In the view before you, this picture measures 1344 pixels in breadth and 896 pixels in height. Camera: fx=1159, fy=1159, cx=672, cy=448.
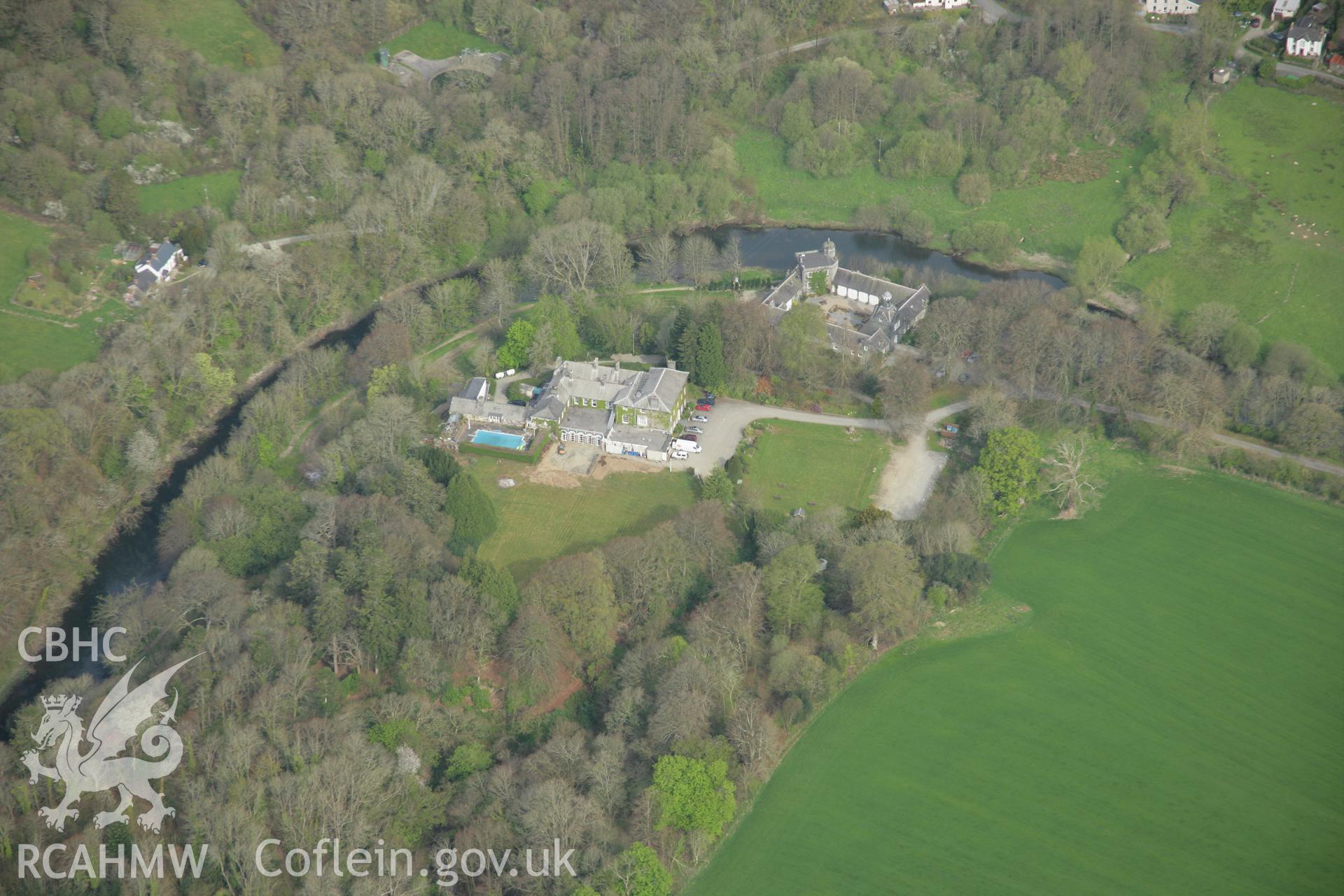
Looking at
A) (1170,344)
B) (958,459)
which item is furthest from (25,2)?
(1170,344)

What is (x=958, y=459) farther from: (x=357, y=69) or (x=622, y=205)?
(x=357, y=69)

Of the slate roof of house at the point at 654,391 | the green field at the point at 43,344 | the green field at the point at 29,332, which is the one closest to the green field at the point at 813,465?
the slate roof of house at the point at 654,391

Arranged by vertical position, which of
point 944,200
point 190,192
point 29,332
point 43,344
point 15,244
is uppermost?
point 944,200

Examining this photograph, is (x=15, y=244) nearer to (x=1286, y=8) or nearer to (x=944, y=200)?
(x=944, y=200)

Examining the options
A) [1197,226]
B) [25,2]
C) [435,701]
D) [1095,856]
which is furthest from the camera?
[25,2]

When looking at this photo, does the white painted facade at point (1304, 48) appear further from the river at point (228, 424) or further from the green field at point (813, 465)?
the green field at point (813, 465)

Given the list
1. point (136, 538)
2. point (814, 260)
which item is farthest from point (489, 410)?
point (814, 260)

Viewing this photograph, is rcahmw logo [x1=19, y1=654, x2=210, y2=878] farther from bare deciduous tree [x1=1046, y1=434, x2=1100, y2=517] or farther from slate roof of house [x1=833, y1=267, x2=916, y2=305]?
slate roof of house [x1=833, y1=267, x2=916, y2=305]
